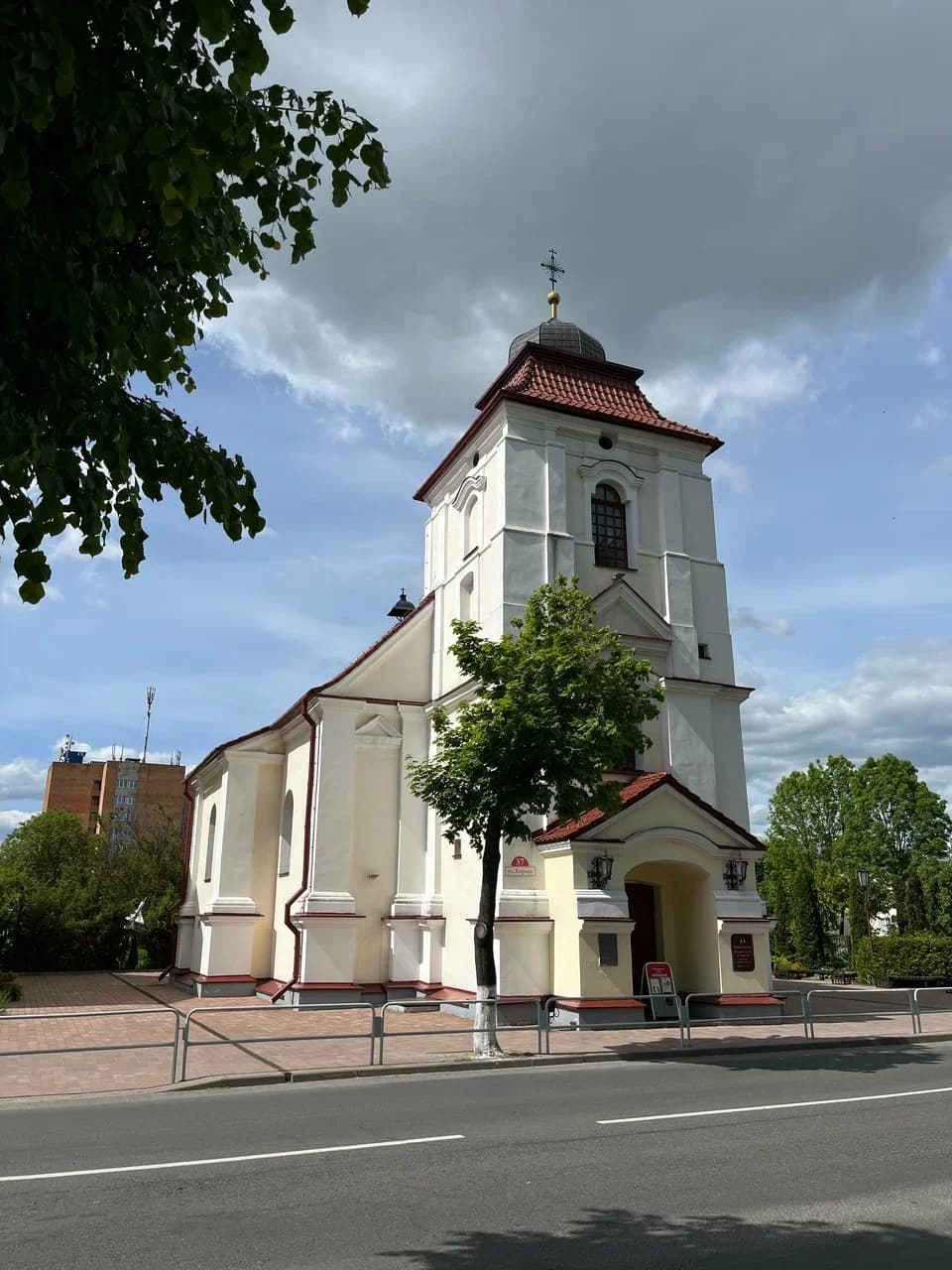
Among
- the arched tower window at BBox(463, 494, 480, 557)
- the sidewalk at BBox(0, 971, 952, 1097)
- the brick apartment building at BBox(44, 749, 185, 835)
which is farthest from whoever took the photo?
the brick apartment building at BBox(44, 749, 185, 835)

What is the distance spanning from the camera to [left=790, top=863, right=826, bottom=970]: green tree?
33.5 metres

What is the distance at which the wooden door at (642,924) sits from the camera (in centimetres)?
2023

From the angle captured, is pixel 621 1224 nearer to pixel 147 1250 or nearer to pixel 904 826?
pixel 147 1250

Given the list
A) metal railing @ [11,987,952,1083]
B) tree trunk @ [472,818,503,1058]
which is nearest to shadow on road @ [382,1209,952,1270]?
metal railing @ [11,987,952,1083]

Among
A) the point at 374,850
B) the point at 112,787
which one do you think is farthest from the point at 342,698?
the point at 112,787

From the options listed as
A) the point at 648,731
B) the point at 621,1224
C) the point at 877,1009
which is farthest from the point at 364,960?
the point at 621,1224

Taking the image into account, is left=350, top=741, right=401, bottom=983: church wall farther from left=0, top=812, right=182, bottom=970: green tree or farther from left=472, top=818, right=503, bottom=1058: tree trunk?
left=0, top=812, right=182, bottom=970: green tree

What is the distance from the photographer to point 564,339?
26109 millimetres

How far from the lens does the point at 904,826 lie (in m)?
53.5

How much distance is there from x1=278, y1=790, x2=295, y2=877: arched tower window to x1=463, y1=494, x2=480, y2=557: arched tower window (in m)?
7.93

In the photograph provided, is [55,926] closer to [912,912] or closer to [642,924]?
[642,924]

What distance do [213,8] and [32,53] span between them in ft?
2.28

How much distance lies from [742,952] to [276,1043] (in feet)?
29.4

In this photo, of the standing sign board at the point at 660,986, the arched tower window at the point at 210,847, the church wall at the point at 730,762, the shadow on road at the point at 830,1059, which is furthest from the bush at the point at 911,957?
the arched tower window at the point at 210,847
